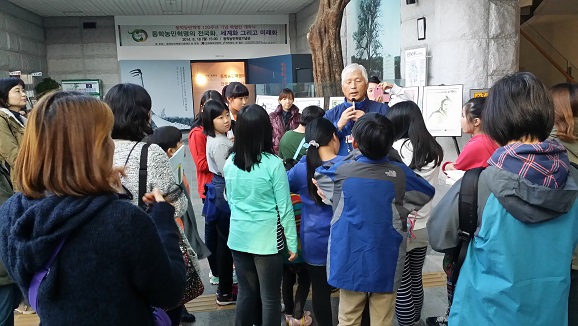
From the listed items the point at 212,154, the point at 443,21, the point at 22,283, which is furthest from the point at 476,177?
the point at 443,21

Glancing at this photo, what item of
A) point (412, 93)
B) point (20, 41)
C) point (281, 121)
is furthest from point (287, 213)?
point (20, 41)

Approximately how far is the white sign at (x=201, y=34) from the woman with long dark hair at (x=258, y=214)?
10431 mm

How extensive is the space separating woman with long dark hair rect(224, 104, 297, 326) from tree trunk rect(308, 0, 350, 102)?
11.0 ft

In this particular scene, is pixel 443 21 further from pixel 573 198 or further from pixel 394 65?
pixel 573 198

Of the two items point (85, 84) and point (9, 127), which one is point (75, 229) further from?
point (85, 84)

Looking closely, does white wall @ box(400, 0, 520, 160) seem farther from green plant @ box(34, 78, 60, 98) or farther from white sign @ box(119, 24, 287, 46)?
green plant @ box(34, 78, 60, 98)

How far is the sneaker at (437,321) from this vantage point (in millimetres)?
2479

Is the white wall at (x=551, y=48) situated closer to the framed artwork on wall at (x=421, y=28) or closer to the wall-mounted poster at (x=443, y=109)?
the framed artwork on wall at (x=421, y=28)

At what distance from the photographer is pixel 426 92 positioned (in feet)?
15.3

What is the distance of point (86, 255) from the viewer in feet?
3.24

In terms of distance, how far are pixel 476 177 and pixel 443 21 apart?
397 cm

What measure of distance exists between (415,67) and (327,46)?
114 cm

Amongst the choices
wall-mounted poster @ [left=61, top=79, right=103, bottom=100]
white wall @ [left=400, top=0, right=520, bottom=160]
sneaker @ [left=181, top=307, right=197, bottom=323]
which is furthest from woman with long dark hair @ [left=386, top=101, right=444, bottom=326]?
wall-mounted poster @ [left=61, top=79, right=103, bottom=100]

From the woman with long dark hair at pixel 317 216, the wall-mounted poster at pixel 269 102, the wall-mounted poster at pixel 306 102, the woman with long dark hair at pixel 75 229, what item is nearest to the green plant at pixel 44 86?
the wall-mounted poster at pixel 269 102
